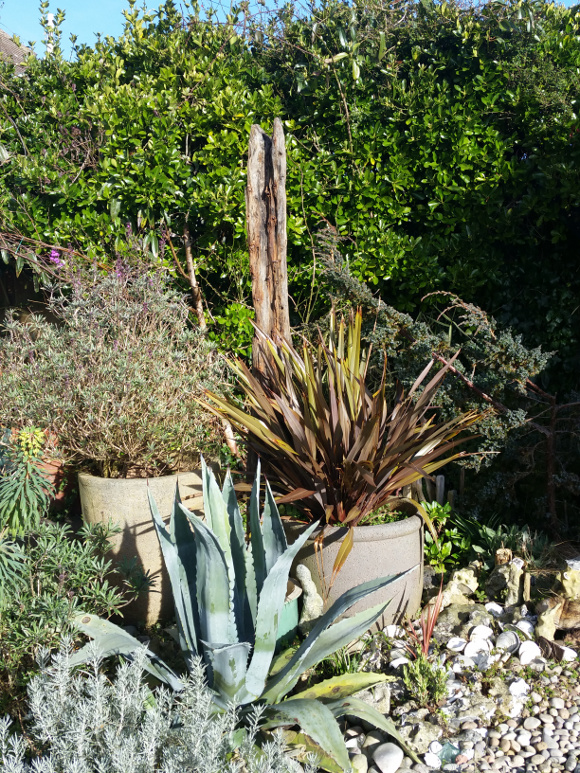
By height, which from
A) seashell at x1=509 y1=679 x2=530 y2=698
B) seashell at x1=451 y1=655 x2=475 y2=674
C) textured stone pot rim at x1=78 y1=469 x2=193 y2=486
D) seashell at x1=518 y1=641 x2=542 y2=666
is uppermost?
textured stone pot rim at x1=78 y1=469 x2=193 y2=486

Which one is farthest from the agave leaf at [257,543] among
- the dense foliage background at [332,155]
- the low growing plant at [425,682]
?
the dense foliage background at [332,155]

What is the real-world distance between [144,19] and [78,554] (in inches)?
171

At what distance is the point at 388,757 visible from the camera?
2369 millimetres

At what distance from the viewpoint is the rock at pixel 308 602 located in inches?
116

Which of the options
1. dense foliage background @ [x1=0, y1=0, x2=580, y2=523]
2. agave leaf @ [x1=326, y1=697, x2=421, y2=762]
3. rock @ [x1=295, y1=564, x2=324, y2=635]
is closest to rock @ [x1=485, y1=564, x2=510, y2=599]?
rock @ [x1=295, y1=564, x2=324, y2=635]

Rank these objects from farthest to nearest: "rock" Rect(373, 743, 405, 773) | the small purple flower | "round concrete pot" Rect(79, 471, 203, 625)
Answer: the small purple flower
"round concrete pot" Rect(79, 471, 203, 625)
"rock" Rect(373, 743, 405, 773)

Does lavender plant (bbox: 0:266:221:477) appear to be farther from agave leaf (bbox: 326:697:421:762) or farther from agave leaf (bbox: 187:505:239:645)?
agave leaf (bbox: 326:697:421:762)

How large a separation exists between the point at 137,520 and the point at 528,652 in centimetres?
198

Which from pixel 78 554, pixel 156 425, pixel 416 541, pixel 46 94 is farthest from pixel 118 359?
pixel 46 94

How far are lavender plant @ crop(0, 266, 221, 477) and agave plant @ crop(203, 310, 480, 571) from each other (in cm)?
28

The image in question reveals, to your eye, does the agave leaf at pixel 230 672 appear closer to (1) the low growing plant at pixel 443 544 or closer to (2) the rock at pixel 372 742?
(2) the rock at pixel 372 742

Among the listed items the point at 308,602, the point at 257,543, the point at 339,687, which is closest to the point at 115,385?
the point at 257,543

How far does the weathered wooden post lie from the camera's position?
3711mm

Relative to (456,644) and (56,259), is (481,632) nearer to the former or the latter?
(456,644)
